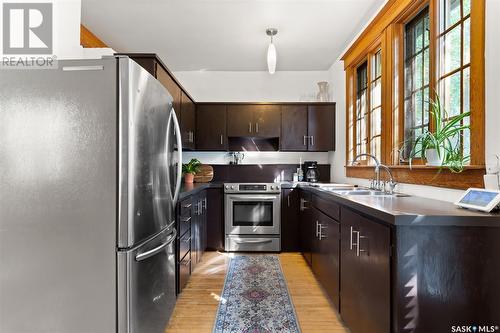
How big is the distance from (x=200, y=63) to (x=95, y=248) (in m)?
3.36

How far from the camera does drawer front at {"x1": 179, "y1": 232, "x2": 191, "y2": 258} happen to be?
2.40 m

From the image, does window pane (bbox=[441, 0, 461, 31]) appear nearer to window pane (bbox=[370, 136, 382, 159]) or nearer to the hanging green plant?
the hanging green plant

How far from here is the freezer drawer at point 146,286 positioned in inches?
50.8

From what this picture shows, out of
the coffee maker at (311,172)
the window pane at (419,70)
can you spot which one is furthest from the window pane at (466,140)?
the coffee maker at (311,172)

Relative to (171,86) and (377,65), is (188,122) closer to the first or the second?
(171,86)

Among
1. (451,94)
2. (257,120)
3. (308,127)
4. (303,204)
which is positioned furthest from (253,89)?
(451,94)

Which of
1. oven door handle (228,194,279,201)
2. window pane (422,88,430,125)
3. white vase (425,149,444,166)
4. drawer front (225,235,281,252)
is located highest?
window pane (422,88,430,125)

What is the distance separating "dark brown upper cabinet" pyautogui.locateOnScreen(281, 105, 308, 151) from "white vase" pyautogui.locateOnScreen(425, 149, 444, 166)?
93.5 inches

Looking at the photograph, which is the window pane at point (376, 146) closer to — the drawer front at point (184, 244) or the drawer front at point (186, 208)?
the drawer front at point (186, 208)

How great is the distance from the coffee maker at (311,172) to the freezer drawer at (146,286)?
104 inches

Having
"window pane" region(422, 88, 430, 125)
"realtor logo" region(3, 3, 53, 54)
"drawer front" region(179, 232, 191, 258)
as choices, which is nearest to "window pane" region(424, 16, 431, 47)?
"window pane" region(422, 88, 430, 125)

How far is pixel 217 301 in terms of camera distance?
2.35m

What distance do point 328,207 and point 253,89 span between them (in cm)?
269

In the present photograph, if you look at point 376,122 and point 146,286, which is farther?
point 376,122
